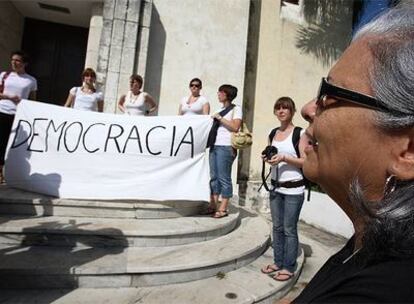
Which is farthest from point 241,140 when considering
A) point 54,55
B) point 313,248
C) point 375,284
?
point 54,55

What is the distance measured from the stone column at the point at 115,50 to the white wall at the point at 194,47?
34.4 inches

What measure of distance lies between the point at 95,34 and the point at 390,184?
25.7 ft

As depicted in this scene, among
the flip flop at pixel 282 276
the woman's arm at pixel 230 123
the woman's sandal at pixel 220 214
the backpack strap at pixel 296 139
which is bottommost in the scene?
the flip flop at pixel 282 276

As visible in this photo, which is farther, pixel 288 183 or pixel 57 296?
pixel 288 183

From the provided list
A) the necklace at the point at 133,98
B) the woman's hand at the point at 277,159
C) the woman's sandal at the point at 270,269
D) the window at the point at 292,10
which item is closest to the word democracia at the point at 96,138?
the necklace at the point at 133,98

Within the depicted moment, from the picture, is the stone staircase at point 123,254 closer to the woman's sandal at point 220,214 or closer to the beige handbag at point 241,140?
the woman's sandal at point 220,214

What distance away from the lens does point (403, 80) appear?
0.80 metres

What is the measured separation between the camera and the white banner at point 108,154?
14.9 ft

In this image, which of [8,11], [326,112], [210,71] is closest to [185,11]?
[210,71]

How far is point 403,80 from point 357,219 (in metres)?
0.38

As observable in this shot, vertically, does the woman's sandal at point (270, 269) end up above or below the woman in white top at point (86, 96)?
below

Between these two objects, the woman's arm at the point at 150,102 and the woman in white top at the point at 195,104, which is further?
the woman's arm at the point at 150,102

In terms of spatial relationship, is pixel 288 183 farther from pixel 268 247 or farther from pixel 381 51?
pixel 381 51

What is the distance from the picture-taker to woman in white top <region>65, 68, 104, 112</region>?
5.47 meters
